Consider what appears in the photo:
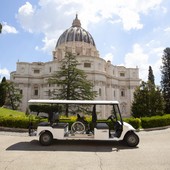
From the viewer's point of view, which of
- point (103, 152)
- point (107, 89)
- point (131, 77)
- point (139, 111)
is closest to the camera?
point (103, 152)

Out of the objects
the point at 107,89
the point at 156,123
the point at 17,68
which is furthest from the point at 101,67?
the point at 156,123

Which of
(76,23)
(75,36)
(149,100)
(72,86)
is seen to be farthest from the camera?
(76,23)

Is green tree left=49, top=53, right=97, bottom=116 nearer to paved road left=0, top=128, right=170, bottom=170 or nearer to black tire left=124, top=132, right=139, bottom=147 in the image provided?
black tire left=124, top=132, right=139, bottom=147

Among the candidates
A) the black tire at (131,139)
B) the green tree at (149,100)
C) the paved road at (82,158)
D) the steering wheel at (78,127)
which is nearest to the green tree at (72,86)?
the green tree at (149,100)

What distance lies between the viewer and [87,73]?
54.8 metres

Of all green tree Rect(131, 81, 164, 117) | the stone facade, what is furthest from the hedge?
the stone facade

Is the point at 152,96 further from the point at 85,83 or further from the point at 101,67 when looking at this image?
the point at 101,67

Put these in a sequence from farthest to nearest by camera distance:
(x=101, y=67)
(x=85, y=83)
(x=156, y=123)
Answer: (x=101, y=67), (x=85, y=83), (x=156, y=123)

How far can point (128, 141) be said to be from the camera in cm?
1014

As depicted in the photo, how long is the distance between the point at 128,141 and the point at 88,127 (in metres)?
2.26

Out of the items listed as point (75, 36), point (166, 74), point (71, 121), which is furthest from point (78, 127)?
point (75, 36)

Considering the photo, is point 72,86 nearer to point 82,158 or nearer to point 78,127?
point 78,127

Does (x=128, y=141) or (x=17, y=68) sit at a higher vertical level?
(x=17, y=68)

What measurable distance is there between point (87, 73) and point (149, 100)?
26.4 meters
